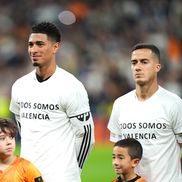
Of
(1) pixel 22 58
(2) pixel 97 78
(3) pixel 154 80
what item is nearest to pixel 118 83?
(2) pixel 97 78

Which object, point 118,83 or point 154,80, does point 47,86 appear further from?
point 118,83

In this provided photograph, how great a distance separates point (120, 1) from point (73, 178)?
1558cm

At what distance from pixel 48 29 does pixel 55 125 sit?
0.85 m

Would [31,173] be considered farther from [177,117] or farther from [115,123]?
[177,117]

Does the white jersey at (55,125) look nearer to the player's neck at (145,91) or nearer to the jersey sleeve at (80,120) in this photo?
the jersey sleeve at (80,120)

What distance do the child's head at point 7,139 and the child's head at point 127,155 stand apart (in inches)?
35.8

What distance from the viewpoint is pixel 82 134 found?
7.18 m

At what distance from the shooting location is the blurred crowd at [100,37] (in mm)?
19625

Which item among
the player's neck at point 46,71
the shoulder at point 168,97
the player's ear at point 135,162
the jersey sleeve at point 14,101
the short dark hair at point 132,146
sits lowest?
the player's ear at point 135,162

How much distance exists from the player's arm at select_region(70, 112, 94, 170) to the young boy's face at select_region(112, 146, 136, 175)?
0.34m

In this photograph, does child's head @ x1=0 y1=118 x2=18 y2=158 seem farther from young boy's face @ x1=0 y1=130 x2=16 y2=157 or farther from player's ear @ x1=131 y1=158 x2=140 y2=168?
player's ear @ x1=131 y1=158 x2=140 y2=168

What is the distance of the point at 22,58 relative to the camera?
67.3 ft

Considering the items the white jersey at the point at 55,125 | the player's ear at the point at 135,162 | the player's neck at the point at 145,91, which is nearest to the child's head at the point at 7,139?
the white jersey at the point at 55,125

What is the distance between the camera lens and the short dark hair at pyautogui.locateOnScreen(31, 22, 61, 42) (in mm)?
7141
